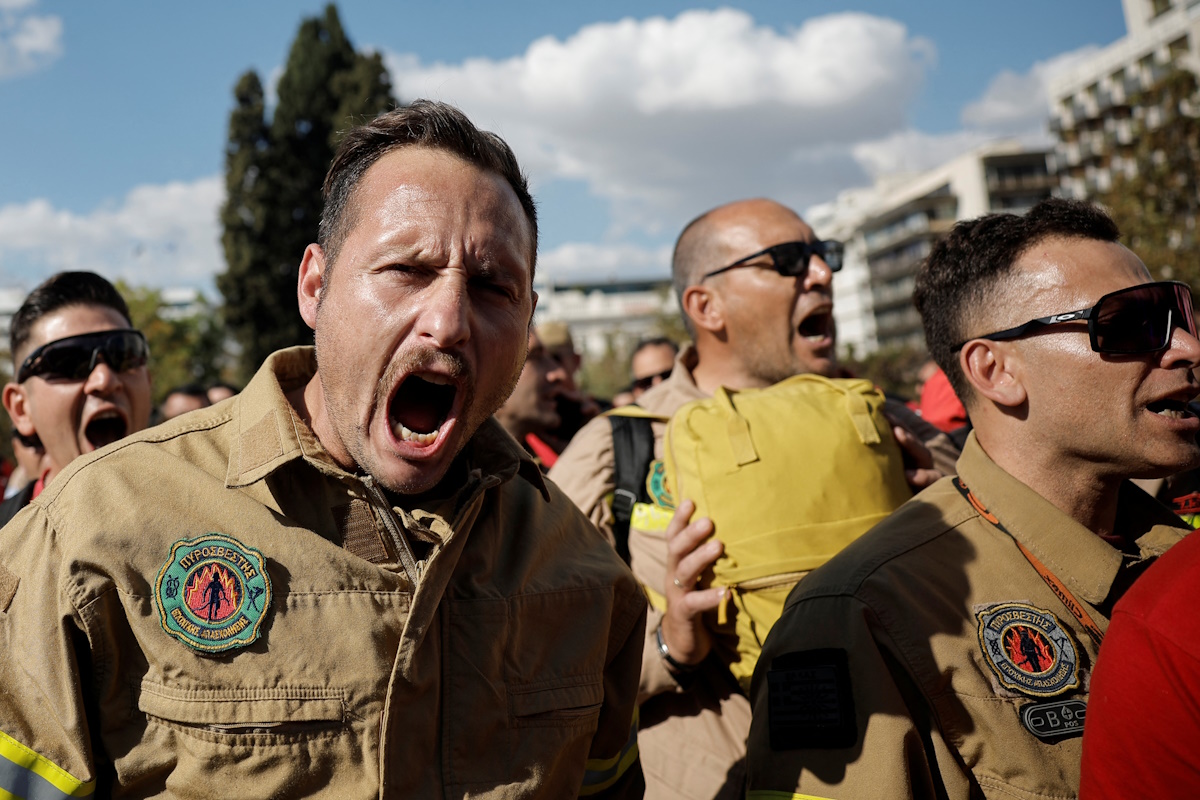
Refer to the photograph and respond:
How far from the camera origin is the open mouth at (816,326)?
3803mm

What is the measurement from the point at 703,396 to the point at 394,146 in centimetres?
192

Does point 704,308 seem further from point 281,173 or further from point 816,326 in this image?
point 281,173

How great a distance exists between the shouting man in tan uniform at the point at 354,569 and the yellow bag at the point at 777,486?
433mm

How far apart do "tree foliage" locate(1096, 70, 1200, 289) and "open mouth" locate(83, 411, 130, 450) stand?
21.0 meters

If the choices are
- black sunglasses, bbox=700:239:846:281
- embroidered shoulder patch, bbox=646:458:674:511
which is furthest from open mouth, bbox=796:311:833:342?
embroidered shoulder patch, bbox=646:458:674:511

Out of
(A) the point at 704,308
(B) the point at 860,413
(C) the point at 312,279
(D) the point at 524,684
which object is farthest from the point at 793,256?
(D) the point at 524,684

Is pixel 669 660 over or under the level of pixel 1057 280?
under

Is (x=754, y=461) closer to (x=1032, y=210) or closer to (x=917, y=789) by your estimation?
(x=917, y=789)

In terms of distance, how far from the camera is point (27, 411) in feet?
12.3

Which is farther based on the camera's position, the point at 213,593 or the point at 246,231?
the point at 246,231

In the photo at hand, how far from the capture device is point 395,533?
2.03 metres

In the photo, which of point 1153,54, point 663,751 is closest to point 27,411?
point 663,751

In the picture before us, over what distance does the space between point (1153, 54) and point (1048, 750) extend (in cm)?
7000

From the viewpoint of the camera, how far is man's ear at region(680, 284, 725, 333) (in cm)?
388
